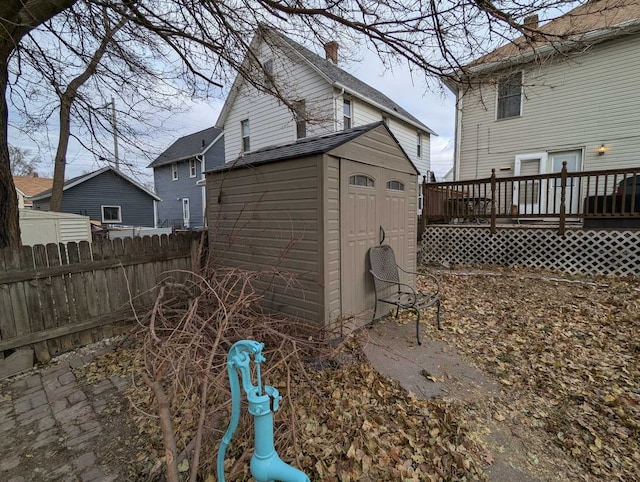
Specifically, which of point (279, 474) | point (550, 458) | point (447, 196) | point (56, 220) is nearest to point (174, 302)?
point (279, 474)

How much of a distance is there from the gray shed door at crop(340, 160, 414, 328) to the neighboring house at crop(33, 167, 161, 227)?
18.1m

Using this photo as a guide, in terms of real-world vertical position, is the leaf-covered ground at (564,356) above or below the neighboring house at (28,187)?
below

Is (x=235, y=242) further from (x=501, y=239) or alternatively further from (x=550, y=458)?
(x=501, y=239)

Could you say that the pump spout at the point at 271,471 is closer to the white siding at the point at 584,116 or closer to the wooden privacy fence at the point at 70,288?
the wooden privacy fence at the point at 70,288

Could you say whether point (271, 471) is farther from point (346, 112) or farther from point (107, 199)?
point (107, 199)

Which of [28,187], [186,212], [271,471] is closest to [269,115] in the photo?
[271,471]

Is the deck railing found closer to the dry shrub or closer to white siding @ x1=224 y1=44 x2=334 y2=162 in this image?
white siding @ x1=224 y1=44 x2=334 y2=162

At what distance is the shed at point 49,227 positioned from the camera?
390 inches

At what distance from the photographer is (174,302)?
401cm

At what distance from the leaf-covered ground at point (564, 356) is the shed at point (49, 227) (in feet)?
37.7

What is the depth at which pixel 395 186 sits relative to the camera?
447cm

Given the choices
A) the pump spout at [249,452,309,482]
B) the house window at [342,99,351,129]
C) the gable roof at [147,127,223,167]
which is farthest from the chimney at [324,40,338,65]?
the gable roof at [147,127,223,167]

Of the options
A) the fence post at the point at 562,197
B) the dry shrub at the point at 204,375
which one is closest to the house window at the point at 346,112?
the fence post at the point at 562,197

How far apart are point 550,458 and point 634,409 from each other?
103 cm
